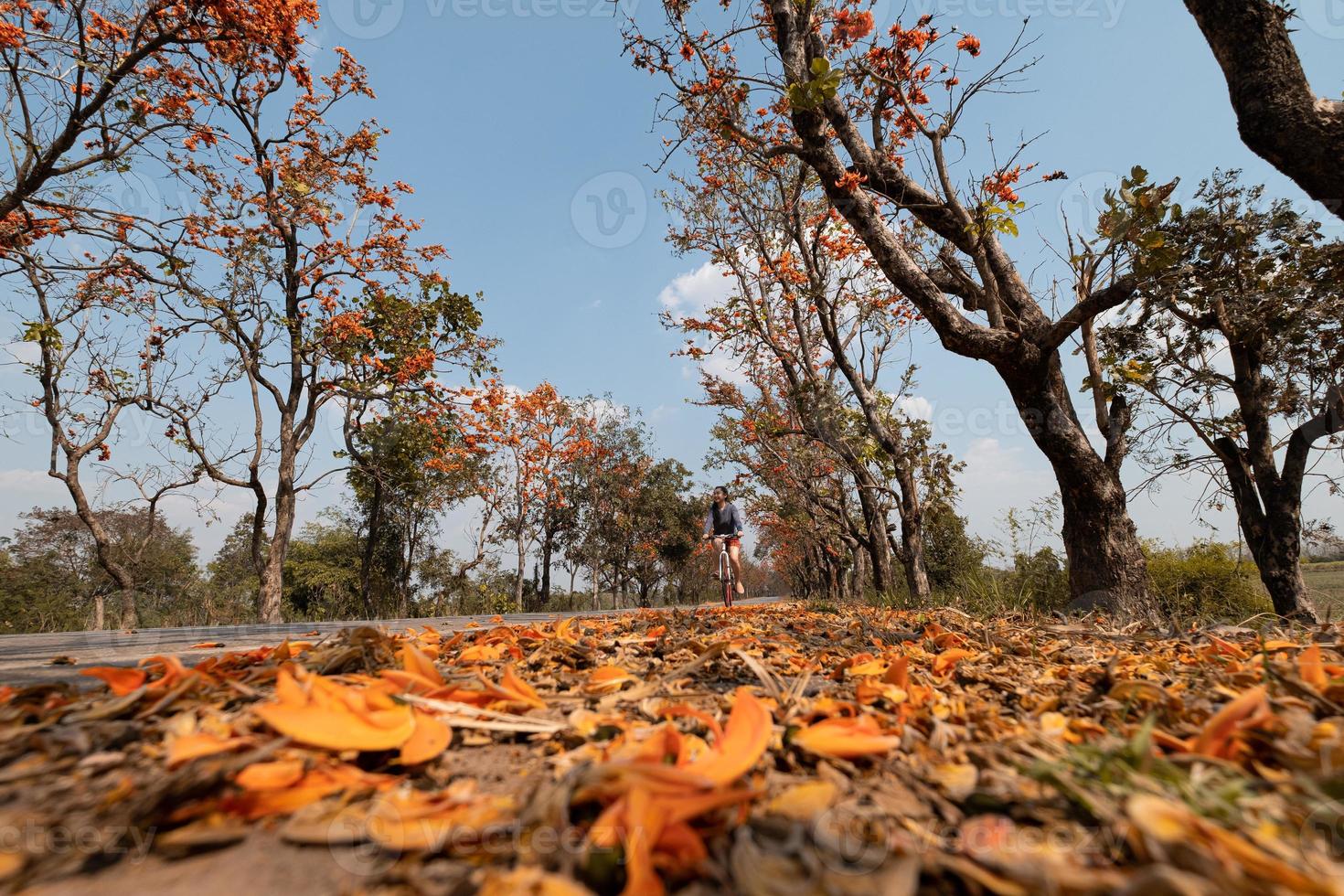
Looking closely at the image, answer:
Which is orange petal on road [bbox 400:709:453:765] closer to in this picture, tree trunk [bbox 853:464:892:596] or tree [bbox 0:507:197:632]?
tree trunk [bbox 853:464:892:596]

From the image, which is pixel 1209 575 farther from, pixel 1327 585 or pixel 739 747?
pixel 739 747

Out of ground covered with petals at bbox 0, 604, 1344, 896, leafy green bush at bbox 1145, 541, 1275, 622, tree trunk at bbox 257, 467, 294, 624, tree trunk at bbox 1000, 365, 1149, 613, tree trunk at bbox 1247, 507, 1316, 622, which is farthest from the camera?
tree trunk at bbox 257, 467, 294, 624

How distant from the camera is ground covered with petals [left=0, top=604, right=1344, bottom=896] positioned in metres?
0.60

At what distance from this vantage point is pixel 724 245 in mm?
11406

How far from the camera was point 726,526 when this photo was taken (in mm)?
9695

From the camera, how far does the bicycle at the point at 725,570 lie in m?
9.38

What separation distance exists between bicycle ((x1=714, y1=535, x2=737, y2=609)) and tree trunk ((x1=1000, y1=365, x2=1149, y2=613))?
18.8 feet

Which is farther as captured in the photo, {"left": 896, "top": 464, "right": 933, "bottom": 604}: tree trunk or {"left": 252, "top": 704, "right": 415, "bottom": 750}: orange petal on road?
{"left": 896, "top": 464, "right": 933, "bottom": 604}: tree trunk

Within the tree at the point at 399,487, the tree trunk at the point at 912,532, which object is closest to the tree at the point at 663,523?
the tree at the point at 399,487

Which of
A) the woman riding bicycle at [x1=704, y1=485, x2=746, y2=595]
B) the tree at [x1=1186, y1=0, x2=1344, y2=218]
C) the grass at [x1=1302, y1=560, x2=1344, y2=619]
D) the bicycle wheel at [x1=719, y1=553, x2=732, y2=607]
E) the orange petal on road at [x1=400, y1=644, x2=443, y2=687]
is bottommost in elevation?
the grass at [x1=1302, y1=560, x2=1344, y2=619]

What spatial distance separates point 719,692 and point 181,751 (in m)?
1.04

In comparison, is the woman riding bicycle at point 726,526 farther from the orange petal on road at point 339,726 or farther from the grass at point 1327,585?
the orange petal on road at point 339,726

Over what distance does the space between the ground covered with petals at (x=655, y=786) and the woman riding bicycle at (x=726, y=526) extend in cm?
820

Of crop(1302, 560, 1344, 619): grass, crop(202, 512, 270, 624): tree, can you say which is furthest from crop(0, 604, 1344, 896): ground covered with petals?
crop(202, 512, 270, 624): tree
